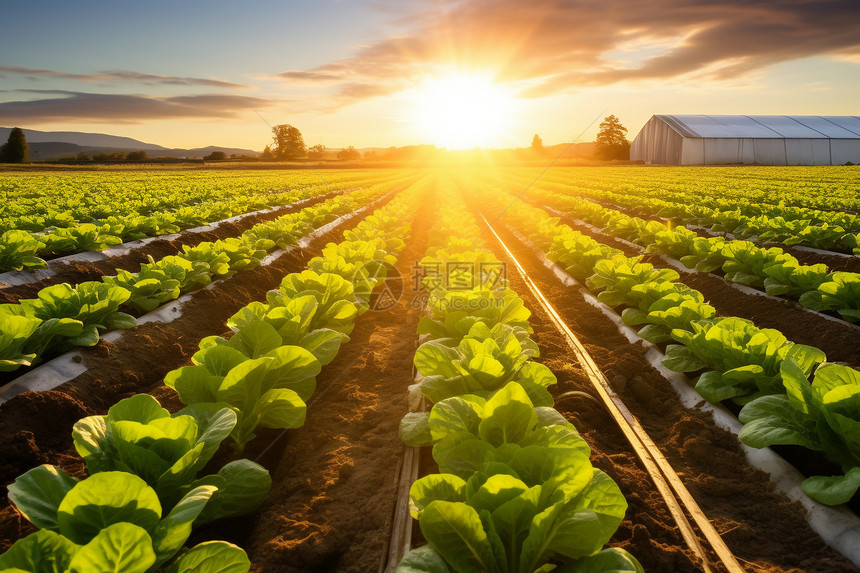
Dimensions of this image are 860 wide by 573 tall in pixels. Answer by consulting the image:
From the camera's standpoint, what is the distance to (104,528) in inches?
58.7

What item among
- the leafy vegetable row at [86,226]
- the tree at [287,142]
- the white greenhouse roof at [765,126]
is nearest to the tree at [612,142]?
the white greenhouse roof at [765,126]

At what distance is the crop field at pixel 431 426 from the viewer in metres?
1.66

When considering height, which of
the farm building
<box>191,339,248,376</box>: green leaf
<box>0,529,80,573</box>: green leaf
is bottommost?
<box>0,529,80,573</box>: green leaf

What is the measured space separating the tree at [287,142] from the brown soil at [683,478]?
90.3 metres

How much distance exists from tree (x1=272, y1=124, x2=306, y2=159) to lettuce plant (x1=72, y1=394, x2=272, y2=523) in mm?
91094

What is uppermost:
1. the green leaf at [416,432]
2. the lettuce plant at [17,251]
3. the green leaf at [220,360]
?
the lettuce plant at [17,251]

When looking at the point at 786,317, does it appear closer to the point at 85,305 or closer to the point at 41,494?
the point at 41,494

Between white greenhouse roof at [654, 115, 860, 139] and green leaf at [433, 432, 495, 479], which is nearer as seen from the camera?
green leaf at [433, 432, 495, 479]

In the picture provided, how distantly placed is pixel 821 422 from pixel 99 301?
195 inches

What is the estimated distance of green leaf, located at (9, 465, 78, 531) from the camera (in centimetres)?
169

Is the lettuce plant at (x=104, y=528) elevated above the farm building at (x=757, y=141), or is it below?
below

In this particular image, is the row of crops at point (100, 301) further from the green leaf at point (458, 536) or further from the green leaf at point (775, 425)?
the green leaf at point (775, 425)

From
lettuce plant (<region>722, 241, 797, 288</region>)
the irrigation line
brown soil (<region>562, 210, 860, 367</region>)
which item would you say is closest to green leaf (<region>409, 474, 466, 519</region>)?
the irrigation line

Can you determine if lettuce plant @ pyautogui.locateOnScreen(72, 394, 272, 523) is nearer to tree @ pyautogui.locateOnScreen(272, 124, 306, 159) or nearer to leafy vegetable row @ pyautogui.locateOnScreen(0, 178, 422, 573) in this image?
leafy vegetable row @ pyautogui.locateOnScreen(0, 178, 422, 573)
